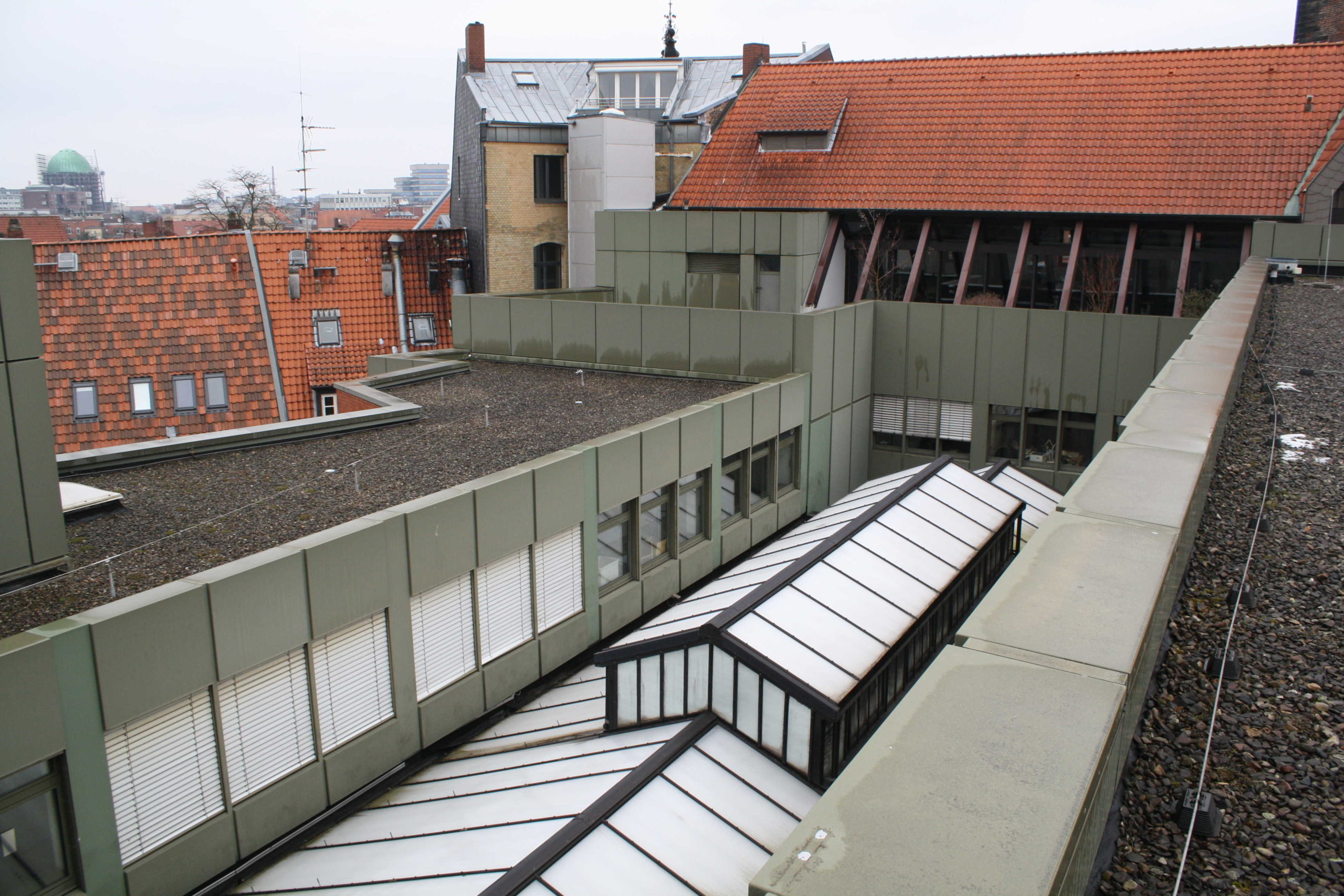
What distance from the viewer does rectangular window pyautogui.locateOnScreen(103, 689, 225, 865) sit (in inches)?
378

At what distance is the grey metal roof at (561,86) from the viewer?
40.3m

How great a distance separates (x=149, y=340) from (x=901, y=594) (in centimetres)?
2697

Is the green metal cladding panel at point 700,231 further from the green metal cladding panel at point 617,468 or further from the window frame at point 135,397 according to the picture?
the window frame at point 135,397

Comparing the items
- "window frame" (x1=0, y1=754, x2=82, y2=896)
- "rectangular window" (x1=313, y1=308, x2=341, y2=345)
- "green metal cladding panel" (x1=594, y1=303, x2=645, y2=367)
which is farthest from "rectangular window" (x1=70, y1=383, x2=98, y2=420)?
"window frame" (x1=0, y1=754, x2=82, y2=896)

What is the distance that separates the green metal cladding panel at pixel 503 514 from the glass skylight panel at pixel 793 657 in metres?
3.12

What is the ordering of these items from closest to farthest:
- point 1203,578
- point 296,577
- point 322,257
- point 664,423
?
point 1203,578 → point 296,577 → point 664,423 → point 322,257

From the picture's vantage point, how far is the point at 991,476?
72.0 ft

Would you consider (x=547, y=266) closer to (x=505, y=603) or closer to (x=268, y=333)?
(x=268, y=333)

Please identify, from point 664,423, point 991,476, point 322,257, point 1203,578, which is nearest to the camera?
point 1203,578

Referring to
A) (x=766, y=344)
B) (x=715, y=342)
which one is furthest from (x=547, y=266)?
(x=766, y=344)

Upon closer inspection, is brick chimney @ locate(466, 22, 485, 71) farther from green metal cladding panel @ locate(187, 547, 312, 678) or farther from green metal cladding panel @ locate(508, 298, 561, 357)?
green metal cladding panel @ locate(187, 547, 312, 678)

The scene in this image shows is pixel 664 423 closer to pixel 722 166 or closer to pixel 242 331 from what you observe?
pixel 722 166

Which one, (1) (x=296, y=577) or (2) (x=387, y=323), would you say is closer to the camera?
(1) (x=296, y=577)

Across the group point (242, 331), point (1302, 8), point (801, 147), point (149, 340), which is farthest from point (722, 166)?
point (1302, 8)
